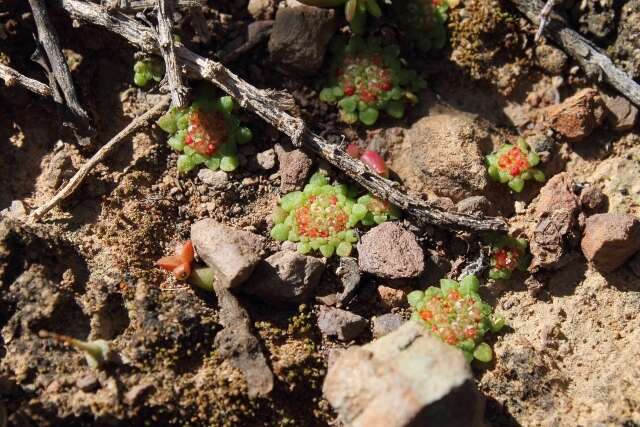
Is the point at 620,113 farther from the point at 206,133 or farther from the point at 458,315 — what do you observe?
the point at 206,133

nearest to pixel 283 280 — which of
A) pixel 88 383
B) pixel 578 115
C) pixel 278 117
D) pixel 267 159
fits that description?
pixel 267 159

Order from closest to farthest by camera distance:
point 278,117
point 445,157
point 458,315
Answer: point 458,315, point 278,117, point 445,157

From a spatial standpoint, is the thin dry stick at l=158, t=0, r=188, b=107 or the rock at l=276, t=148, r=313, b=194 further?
the rock at l=276, t=148, r=313, b=194

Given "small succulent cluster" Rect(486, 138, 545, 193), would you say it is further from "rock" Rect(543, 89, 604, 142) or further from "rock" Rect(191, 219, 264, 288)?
"rock" Rect(191, 219, 264, 288)

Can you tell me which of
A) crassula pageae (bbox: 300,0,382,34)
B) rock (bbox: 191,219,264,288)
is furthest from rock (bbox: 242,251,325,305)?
crassula pageae (bbox: 300,0,382,34)

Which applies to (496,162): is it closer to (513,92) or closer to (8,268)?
(513,92)

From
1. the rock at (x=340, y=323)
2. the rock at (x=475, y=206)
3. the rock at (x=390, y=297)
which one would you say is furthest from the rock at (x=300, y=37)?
the rock at (x=340, y=323)
